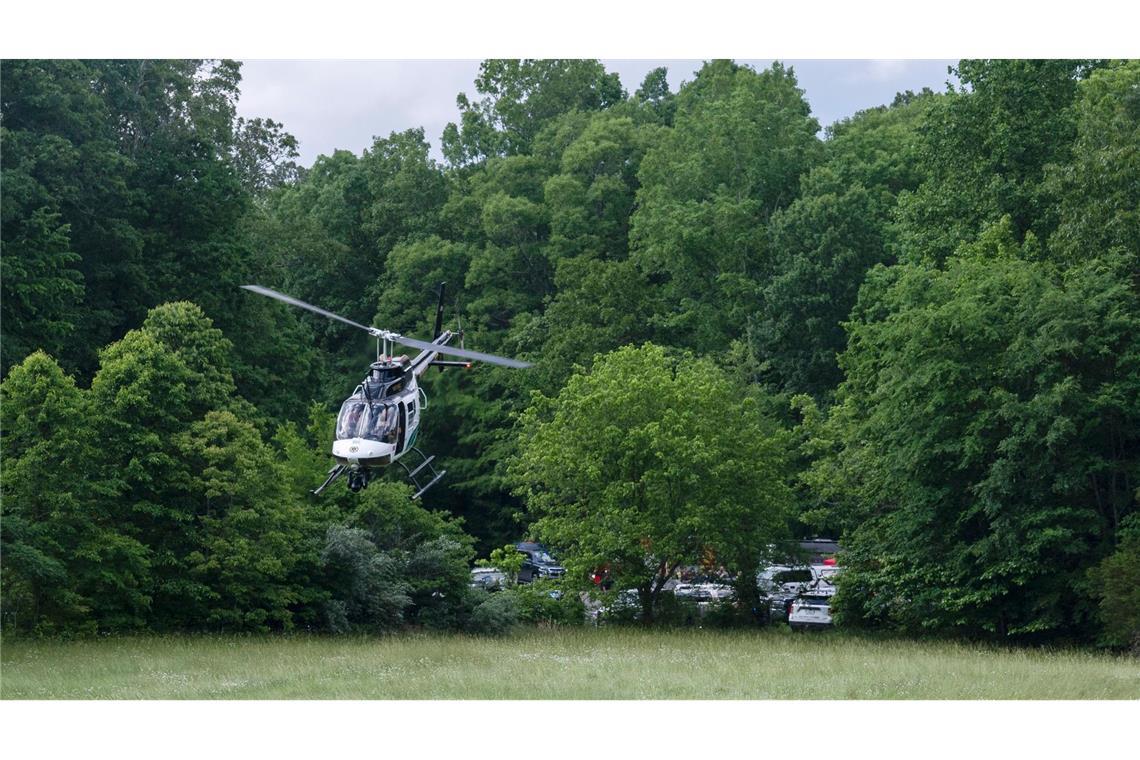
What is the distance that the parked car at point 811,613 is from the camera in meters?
33.5

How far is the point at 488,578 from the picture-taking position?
3697cm

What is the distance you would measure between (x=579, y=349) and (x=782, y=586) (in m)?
7.04

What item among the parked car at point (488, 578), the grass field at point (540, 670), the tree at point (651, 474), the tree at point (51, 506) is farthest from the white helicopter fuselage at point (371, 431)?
the parked car at point (488, 578)

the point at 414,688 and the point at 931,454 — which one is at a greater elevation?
the point at 931,454

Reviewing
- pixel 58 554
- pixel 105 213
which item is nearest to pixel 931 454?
pixel 58 554

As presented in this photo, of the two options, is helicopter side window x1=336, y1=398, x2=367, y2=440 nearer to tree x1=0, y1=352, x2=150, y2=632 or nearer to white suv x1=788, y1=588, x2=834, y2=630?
tree x1=0, y1=352, x2=150, y2=632

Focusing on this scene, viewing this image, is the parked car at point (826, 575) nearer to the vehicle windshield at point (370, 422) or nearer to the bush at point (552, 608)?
the bush at point (552, 608)

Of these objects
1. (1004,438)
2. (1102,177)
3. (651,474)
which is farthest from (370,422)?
(1102,177)

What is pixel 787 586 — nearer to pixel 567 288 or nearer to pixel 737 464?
pixel 737 464

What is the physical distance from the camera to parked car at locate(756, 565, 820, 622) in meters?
34.6

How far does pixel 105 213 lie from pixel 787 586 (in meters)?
17.3

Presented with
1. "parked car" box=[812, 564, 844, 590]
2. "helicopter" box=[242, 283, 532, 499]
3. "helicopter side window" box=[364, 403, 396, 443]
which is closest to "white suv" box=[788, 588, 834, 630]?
"parked car" box=[812, 564, 844, 590]

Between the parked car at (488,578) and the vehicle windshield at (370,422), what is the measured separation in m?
12.5

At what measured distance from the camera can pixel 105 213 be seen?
3478 cm
